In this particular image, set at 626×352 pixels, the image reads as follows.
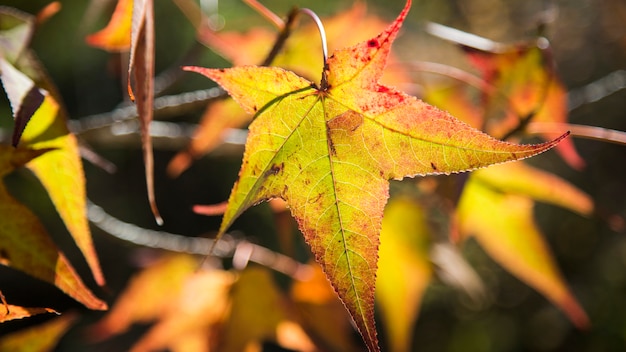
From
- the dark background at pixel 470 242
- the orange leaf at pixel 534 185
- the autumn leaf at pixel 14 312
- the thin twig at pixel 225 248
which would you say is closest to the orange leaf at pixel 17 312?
the autumn leaf at pixel 14 312

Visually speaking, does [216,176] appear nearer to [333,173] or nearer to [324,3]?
[324,3]

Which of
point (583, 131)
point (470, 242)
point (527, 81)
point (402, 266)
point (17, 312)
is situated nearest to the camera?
point (17, 312)

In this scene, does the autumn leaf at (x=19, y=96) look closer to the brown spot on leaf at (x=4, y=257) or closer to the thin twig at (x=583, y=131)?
the brown spot on leaf at (x=4, y=257)

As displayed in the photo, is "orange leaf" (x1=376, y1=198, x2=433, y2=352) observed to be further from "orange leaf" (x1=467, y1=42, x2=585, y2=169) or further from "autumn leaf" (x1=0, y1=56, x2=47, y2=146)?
"autumn leaf" (x1=0, y1=56, x2=47, y2=146)

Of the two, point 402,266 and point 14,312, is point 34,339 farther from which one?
point 402,266

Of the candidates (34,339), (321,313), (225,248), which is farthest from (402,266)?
(34,339)

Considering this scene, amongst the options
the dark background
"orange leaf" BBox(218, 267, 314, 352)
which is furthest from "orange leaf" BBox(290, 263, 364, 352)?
Answer: the dark background

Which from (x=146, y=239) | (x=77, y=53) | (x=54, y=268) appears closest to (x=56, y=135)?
(x=54, y=268)
